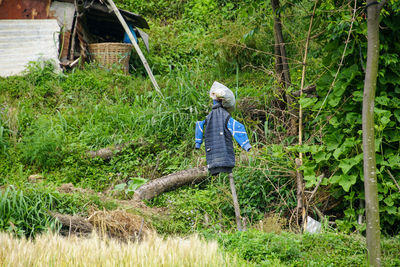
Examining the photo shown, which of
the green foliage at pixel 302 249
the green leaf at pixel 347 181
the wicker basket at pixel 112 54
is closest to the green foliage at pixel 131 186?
the green foliage at pixel 302 249

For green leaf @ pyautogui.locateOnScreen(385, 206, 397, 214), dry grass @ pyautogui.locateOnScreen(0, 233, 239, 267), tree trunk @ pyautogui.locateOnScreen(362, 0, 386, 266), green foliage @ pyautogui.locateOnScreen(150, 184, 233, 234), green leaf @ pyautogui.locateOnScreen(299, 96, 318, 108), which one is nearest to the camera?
dry grass @ pyautogui.locateOnScreen(0, 233, 239, 267)

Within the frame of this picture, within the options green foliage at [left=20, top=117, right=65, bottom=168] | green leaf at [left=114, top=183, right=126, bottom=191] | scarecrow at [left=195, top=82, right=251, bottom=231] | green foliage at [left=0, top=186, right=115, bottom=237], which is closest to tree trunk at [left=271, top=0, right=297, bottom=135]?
scarecrow at [left=195, top=82, right=251, bottom=231]

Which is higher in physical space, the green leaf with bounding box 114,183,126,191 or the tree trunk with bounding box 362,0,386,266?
the tree trunk with bounding box 362,0,386,266

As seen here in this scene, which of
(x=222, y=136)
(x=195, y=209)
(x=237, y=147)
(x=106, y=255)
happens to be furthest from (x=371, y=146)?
(x=237, y=147)

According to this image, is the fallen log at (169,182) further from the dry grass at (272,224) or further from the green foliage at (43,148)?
the green foliage at (43,148)

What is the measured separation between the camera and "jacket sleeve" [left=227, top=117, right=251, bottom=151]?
5672 millimetres

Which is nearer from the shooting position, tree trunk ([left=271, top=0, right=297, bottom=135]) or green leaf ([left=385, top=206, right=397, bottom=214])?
green leaf ([left=385, top=206, right=397, bottom=214])

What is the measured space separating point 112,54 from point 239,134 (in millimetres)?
6210

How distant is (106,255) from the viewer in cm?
410

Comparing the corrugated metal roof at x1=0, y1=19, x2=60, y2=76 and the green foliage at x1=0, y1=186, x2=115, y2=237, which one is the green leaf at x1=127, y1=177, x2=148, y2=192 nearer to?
the green foliage at x1=0, y1=186, x2=115, y2=237

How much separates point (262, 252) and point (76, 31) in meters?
8.15

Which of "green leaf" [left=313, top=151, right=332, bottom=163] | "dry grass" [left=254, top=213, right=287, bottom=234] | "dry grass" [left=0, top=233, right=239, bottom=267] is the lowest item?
"dry grass" [left=254, top=213, right=287, bottom=234]

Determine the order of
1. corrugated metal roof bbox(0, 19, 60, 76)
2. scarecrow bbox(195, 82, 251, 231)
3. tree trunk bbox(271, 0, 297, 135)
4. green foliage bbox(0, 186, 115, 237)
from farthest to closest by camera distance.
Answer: corrugated metal roof bbox(0, 19, 60, 76), tree trunk bbox(271, 0, 297, 135), scarecrow bbox(195, 82, 251, 231), green foliage bbox(0, 186, 115, 237)

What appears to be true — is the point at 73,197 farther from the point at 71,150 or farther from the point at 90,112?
the point at 90,112
